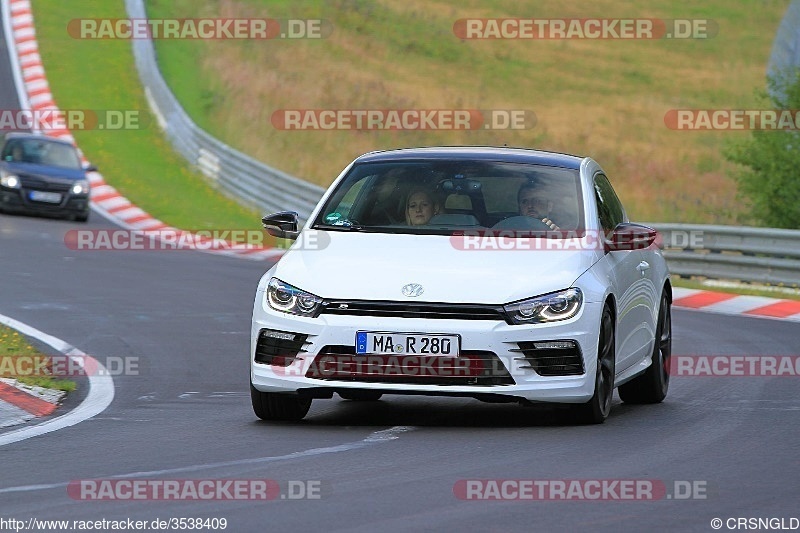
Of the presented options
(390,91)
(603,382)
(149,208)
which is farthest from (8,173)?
(603,382)

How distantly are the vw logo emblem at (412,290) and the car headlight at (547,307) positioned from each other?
48 cm

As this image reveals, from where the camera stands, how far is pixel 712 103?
1866 inches

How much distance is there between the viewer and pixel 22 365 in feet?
40.8

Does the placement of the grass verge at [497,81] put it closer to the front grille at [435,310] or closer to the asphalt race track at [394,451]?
the asphalt race track at [394,451]

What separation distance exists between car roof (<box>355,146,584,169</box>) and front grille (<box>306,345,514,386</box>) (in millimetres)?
1867

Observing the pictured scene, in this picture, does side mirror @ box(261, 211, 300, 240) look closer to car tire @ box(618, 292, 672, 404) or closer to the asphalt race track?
the asphalt race track

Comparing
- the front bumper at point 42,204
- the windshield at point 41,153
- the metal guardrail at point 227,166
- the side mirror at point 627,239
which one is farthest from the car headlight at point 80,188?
the side mirror at point 627,239

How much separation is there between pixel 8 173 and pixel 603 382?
66.6ft

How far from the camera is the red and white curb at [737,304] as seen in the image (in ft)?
63.0

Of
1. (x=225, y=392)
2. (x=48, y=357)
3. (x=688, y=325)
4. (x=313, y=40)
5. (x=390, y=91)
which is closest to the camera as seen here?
(x=225, y=392)

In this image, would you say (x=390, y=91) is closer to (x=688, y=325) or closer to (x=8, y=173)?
(x=8, y=173)

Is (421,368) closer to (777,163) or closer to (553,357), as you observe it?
(553,357)

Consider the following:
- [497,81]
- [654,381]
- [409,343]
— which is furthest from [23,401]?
[497,81]

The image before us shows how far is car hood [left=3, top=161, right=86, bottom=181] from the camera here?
28.7 metres
